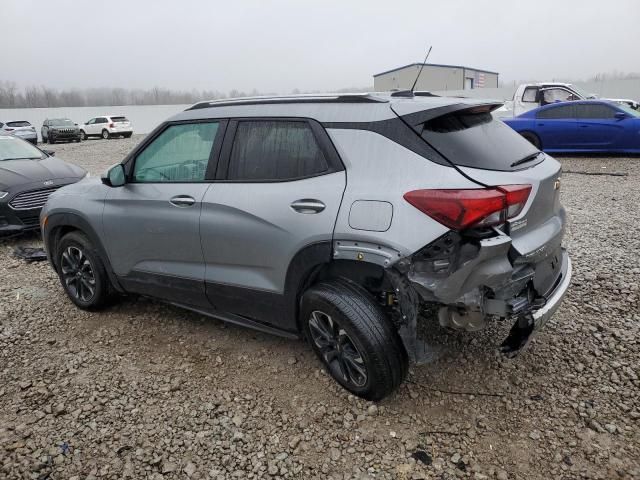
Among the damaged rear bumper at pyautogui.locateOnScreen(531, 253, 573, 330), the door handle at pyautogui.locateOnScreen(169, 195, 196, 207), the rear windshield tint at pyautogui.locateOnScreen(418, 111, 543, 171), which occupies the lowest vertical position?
the damaged rear bumper at pyautogui.locateOnScreen(531, 253, 573, 330)

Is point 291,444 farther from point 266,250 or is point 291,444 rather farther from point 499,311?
point 499,311

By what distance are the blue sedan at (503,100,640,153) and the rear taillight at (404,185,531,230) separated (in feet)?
35.0

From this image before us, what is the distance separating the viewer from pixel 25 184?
6473 mm

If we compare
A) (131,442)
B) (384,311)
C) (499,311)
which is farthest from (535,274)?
Answer: (131,442)

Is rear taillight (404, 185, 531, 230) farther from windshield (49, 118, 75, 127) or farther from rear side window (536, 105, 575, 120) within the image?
windshield (49, 118, 75, 127)

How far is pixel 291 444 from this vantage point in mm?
2584

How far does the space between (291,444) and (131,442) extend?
87cm

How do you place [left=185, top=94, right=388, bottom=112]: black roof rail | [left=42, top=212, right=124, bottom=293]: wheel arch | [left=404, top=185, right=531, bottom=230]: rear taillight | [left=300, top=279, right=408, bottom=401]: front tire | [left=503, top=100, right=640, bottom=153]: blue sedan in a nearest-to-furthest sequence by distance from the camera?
1. [left=404, top=185, right=531, bottom=230]: rear taillight
2. [left=300, top=279, right=408, bottom=401]: front tire
3. [left=185, top=94, right=388, bottom=112]: black roof rail
4. [left=42, top=212, right=124, bottom=293]: wheel arch
5. [left=503, top=100, right=640, bottom=153]: blue sedan

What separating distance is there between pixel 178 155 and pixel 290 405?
1901 millimetres

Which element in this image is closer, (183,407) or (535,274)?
(535,274)

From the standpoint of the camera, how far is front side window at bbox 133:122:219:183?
3.33m

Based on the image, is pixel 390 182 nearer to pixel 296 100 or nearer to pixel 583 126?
pixel 296 100

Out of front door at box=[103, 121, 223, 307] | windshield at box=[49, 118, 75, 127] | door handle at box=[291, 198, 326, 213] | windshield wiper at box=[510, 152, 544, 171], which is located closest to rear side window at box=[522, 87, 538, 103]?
windshield wiper at box=[510, 152, 544, 171]

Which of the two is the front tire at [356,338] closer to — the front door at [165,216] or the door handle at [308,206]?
the door handle at [308,206]
